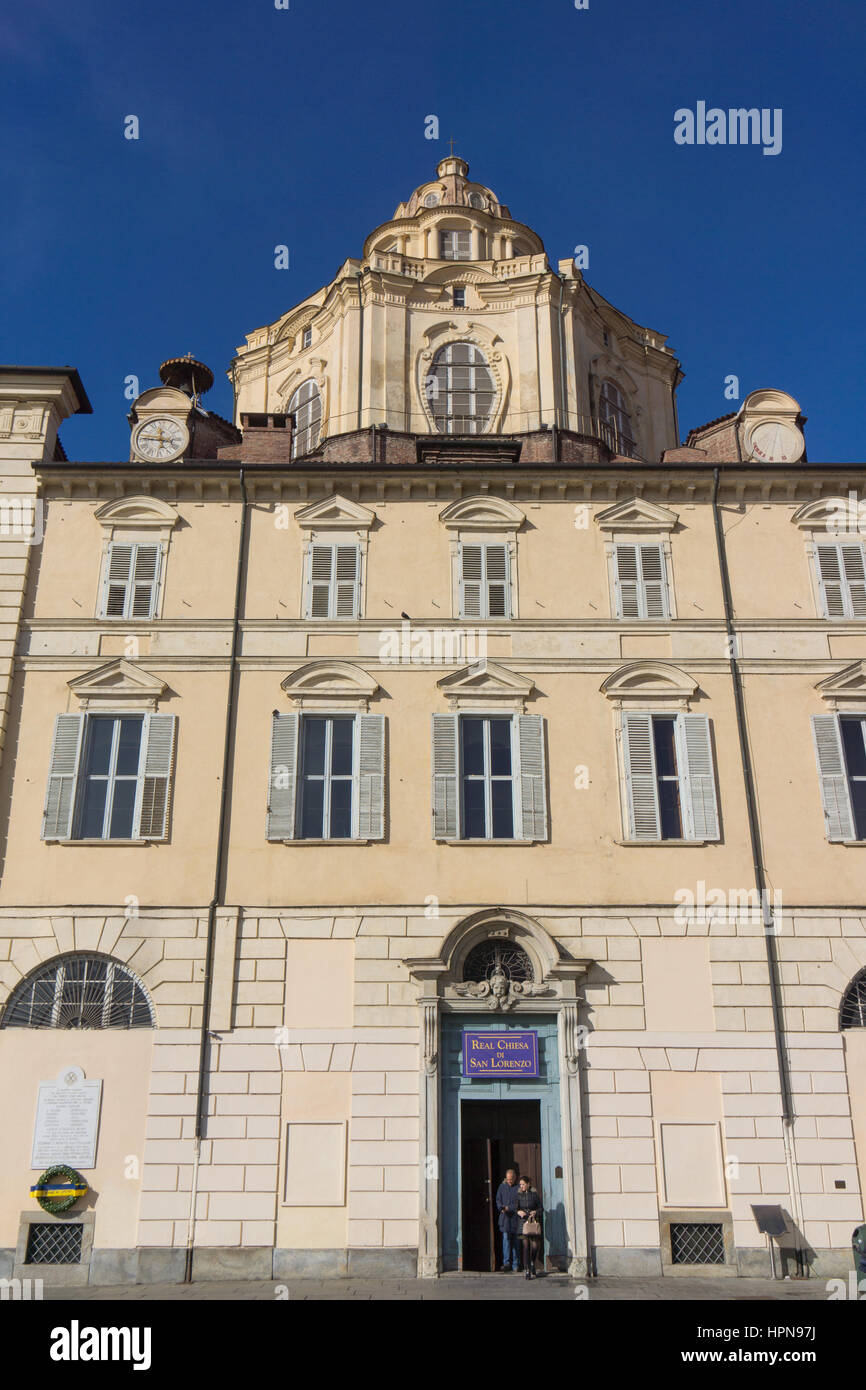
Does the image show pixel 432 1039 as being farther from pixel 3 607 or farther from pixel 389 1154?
pixel 3 607

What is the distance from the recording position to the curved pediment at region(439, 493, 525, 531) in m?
21.5

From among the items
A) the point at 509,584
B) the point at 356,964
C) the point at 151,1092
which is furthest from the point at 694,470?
the point at 151,1092

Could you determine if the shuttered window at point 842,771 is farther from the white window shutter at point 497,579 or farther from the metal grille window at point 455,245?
the metal grille window at point 455,245

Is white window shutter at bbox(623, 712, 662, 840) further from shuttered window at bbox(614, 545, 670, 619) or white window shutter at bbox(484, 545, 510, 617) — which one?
white window shutter at bbox(484, 545, 510, 617)

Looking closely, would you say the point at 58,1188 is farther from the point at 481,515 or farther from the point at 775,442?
the point at 775,442

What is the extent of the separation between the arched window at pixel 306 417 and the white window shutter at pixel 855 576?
1344 centimetres

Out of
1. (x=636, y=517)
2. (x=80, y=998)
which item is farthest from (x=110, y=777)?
(x=636, y=517)

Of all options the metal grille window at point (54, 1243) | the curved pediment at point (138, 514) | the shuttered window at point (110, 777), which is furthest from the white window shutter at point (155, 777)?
the metal grille window at point (54, 1243)

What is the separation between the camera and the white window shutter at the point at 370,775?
1911 centimetres

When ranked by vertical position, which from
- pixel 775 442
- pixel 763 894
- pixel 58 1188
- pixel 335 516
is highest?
pixel 775 442

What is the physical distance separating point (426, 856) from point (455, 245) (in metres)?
19.7

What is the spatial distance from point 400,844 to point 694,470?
901cm

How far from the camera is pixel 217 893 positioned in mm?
18781
